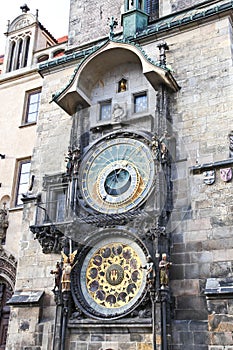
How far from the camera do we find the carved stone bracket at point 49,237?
887 centimetres

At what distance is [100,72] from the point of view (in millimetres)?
10172

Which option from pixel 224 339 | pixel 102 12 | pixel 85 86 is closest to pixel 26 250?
pixel 85 86

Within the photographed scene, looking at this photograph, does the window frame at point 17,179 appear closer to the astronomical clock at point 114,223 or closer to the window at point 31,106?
the window at point 31,106

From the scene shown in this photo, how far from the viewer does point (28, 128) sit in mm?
12422

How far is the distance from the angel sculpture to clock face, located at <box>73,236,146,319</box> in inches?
5.8

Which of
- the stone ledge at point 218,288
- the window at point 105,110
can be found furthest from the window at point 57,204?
the stone ledge at point 218,288

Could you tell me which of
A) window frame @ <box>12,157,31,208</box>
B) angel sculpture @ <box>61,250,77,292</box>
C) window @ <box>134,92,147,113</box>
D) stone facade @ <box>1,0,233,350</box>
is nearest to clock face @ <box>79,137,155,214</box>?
stone facade @ <box>1,0,233,350</box>

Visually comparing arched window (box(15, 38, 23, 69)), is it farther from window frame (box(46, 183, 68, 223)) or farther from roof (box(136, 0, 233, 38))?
Answer: window frame (box(46, 183, 68, 223))

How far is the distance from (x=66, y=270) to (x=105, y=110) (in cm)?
374

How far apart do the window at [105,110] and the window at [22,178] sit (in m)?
3.01

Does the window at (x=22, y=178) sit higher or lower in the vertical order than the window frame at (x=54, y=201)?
higher

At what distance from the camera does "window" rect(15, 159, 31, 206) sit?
11727 millimetres

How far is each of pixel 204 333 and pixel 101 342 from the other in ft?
5.96

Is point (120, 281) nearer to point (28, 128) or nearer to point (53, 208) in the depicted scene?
point (53, 208)
